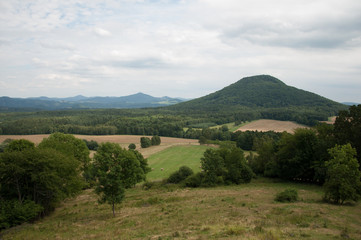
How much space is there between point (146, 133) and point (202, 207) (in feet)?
340

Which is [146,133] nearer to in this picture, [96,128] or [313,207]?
[96,128]

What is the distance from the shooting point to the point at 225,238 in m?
14.1

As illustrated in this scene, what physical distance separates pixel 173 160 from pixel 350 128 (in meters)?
49.2

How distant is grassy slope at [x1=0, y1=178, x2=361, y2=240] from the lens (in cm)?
1559

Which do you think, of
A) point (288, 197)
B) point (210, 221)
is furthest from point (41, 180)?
point (288, 197)

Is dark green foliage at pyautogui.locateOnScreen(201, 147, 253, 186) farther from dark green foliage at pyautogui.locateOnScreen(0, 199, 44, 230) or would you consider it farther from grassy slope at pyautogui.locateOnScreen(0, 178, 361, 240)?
dark green foliage at pyautogui.locateOnScreen(0, 199, 44, 230)

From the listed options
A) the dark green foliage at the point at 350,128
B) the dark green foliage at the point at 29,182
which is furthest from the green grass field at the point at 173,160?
the dark green foliage at the point at 350,128

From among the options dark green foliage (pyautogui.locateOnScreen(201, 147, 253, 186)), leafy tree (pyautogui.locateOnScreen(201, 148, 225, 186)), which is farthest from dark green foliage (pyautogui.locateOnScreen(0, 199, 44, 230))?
dark green foliage (pyautogui.locateOnScreen(201, 147, 253, 186))

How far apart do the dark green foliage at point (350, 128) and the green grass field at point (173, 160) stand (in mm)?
33791

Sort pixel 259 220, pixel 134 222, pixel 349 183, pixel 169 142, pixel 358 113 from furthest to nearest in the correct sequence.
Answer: pixel 169 142 → pixel 358 113 → pixel 349 183 → pixel 134 222 → pixel 259 220

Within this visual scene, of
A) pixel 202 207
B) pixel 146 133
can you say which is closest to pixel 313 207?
pixel 202 207

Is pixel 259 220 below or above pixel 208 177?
above

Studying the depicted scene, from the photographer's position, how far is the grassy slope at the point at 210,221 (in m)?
15.6

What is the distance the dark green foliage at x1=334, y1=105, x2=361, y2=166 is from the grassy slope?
11.7 metres
